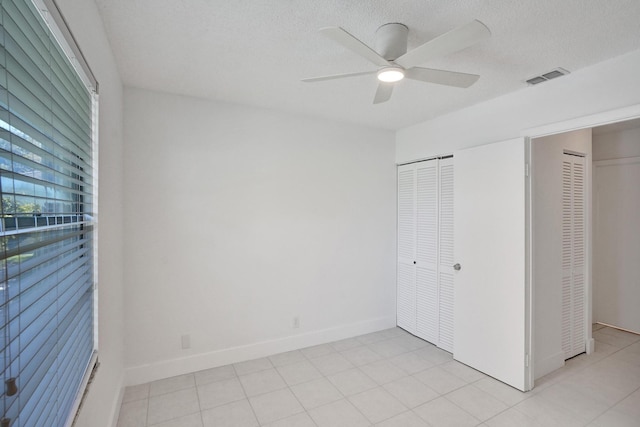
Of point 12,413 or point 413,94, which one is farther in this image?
point 413,94

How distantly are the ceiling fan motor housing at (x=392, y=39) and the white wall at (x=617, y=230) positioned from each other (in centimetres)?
393

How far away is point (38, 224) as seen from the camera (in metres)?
0.94

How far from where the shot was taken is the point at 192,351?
286 centimetres

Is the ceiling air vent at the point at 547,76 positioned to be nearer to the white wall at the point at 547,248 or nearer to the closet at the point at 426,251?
the white wall at the point at 547,248

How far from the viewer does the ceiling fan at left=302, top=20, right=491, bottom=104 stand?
1425 mm

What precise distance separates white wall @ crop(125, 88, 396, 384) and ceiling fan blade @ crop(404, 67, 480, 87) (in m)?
1.72

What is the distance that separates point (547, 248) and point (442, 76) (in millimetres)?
2074

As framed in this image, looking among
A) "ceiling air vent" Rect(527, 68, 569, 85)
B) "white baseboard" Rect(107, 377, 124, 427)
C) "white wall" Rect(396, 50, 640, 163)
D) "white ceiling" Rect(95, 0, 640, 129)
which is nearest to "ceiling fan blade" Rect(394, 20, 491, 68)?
"white ceiling" Rect(95, 0, 640, 129)

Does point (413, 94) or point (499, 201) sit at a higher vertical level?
point (413, 94)

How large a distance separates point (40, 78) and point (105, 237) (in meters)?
1.21

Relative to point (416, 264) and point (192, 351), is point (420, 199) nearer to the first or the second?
point (416, 264)

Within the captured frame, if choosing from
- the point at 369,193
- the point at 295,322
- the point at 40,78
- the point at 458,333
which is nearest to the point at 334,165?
the point at 369,193

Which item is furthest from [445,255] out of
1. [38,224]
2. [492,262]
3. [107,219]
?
[38,224]

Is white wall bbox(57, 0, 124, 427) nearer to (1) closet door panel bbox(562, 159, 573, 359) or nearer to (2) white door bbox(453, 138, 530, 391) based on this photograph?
(2) white door bbox(453, 138, 530, 391)
